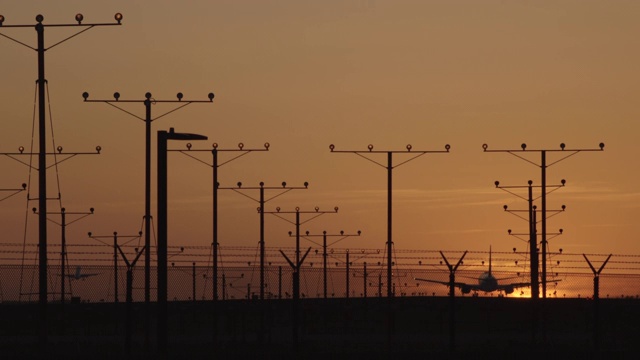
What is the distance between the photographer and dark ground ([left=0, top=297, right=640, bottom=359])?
49.3 metres

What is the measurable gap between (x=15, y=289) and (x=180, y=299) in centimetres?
2798

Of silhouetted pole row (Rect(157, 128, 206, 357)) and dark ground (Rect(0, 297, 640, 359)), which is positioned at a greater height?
silhouetted pole row (Rect(157, 128, 206, 357))

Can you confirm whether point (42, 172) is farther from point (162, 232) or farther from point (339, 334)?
point (339, 334)

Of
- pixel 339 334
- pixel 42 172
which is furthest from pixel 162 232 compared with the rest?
pixel 339 334

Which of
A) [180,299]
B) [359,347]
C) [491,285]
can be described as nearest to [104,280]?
[180,299]

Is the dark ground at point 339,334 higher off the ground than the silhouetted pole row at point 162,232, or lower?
lower

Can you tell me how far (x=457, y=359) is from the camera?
150 ft

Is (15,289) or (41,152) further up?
(41,152)

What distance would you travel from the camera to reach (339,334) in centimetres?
7331

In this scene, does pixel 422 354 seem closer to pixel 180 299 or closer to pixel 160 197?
pixel 160 197

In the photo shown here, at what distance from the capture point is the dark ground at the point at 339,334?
162 ft

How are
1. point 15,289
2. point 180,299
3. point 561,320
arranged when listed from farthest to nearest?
1. point 180,299
2. point 561,320
3. point 15,289

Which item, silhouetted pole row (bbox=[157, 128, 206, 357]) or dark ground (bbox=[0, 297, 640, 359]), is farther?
dark ground (bbox=[0, 297, 640, 359])

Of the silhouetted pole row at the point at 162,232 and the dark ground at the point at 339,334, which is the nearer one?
the silhouetted pole row at the point at 162,232
